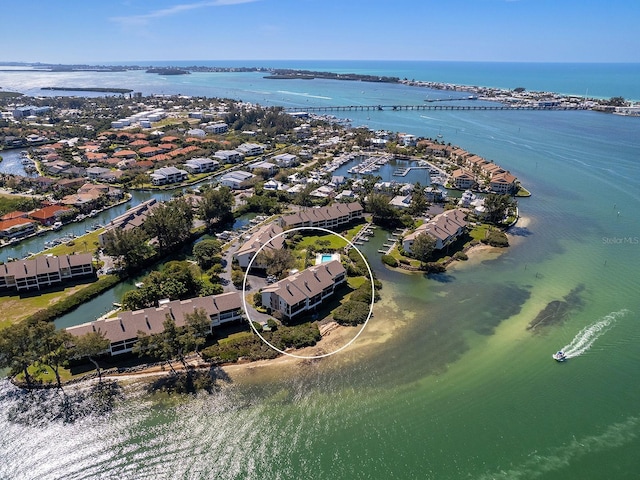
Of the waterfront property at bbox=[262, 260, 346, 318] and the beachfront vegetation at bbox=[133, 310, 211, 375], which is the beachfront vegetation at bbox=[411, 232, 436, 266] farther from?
the beachfront vegetation at bbox=[133, 310, 211, 375]

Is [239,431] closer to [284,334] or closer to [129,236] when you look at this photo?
[284,334]

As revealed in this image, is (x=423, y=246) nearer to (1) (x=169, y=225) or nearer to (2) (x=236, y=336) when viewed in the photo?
(2) (x=236, y=336)

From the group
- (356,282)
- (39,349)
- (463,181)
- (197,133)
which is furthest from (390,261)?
(197,133)

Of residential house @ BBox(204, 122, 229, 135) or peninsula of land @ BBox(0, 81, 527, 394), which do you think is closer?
peninsula of land @ BBox(0, 81, 527, 394)

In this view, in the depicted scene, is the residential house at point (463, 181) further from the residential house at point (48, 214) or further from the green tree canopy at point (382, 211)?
the residential house at point (48, 214)

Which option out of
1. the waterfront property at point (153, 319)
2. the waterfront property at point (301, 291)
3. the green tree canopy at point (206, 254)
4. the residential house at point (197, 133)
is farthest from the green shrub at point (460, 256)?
the residential house at point (197, 133)

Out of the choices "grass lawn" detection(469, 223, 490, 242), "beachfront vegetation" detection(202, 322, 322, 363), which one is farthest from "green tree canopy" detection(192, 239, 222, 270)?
"grass lawn" detection(469, 223, 490, 242)


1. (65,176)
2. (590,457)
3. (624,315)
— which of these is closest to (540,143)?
(624,315)
